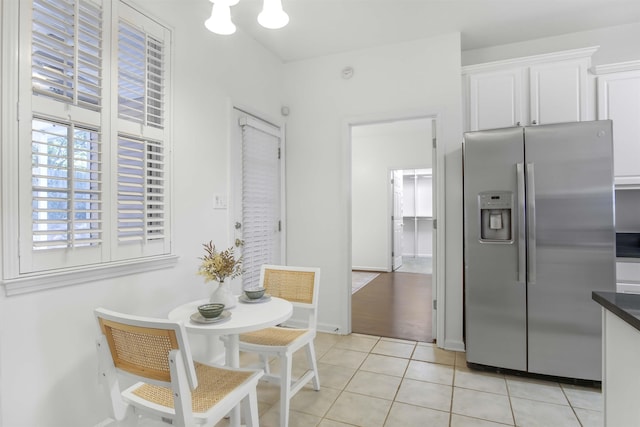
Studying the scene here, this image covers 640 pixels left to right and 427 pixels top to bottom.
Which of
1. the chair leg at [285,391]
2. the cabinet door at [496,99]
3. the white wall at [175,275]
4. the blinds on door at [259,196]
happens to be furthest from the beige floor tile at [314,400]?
the cabinet door at [496,99]

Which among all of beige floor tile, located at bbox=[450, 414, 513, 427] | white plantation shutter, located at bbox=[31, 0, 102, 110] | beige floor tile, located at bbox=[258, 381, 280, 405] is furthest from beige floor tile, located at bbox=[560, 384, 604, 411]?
white plantation shutter, located at bbox=[31, 0, 102, 110]

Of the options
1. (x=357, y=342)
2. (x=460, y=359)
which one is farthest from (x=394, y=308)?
(x=460, y=359)

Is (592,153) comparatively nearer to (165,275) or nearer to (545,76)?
(545,76)

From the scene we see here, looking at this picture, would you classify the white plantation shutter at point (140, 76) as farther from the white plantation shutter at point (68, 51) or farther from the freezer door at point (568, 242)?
the freezer door at point (568, 242)

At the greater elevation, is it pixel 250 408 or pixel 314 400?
pixel 250 408

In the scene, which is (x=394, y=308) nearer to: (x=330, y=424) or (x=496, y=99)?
(x=330, y=424)

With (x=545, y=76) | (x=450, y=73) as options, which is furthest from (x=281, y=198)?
(x=545, y=76)

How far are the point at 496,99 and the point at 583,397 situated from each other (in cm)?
240

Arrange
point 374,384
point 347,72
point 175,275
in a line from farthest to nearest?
point 347,72 < point 374,384 < point 175,275

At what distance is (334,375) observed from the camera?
2.60 metres

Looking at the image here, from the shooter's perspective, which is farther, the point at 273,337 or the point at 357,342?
the point at 357,342

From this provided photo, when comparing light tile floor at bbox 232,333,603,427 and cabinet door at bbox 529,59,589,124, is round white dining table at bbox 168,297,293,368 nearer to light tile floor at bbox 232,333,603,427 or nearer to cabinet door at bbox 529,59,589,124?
light tile floor at bbox 232,333,603,427

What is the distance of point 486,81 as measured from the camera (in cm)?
309

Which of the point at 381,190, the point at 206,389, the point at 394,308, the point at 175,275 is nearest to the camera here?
the point at 206,389
